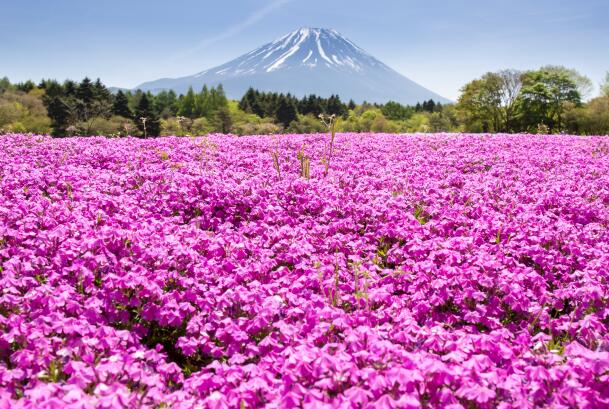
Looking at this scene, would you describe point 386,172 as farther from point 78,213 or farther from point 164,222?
point 78,213

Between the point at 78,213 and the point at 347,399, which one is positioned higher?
the point at 78,213

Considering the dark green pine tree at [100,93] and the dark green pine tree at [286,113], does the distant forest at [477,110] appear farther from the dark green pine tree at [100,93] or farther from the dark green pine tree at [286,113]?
the dark green pine tree at [286,113]

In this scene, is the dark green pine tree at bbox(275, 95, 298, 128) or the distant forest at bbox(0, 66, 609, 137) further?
the dark green pine tree at bbox(275, 95, 298, 128)

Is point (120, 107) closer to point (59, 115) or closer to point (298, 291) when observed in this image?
point (59, 115)

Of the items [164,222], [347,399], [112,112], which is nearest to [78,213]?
[164,222]

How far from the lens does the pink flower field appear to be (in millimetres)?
3846

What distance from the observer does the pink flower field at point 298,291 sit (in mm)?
3846

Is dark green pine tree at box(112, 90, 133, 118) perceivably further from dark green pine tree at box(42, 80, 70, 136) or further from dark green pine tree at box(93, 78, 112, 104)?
dark green pine tree at box(42, 80, 70, 136)

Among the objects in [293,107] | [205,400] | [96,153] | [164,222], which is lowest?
[205,400]

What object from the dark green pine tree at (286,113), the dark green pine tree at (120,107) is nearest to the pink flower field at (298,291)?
the dark green pine tree at (120,107)

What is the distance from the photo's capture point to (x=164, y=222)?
793cm

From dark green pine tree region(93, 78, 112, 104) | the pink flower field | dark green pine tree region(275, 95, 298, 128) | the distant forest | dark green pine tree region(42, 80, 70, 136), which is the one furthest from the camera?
dark green pine tree region(275, 95, 298, 128)

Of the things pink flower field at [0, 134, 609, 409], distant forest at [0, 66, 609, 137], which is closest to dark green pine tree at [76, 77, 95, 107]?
distant forest at [0, 66, 609, 137]

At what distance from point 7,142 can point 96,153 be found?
4.10m
